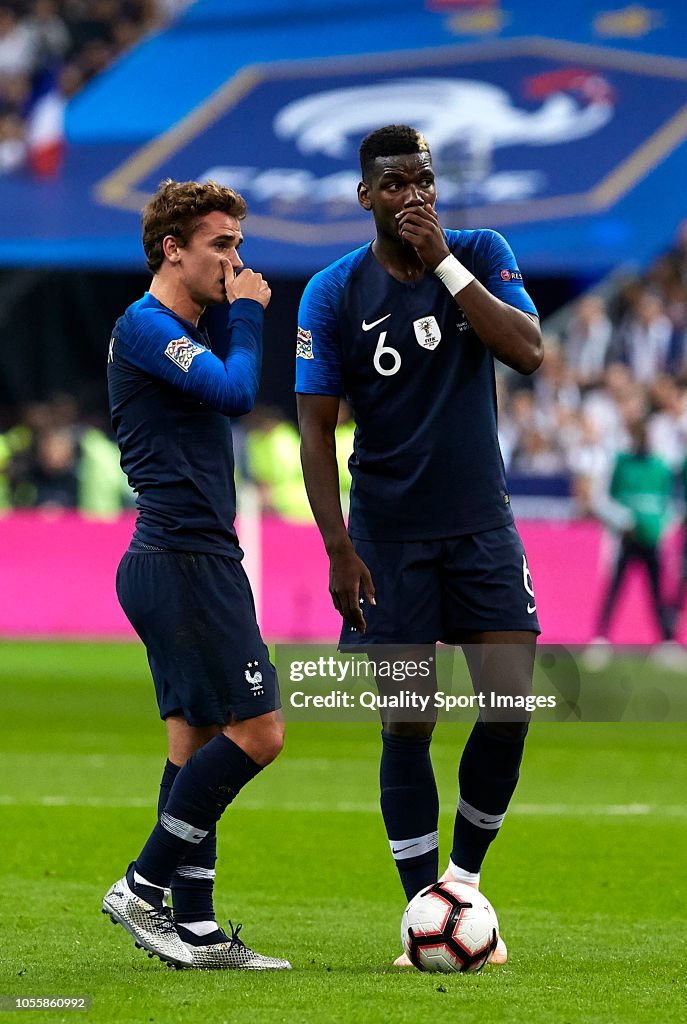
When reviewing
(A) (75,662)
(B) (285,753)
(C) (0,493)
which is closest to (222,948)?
(B) (285,753)

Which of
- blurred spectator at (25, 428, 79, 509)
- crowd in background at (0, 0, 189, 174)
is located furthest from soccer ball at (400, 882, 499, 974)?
crowd in background at (0, 0, 189, 174)

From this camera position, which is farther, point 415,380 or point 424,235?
point 415,380

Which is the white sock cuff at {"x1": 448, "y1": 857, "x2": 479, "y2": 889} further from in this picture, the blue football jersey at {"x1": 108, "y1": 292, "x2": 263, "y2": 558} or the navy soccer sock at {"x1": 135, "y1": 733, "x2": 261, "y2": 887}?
the blue football jersey at {"x1": 108, "y1": 292, "x2": 263, "y2": 558}

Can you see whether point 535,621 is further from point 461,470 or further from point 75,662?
point 75,662

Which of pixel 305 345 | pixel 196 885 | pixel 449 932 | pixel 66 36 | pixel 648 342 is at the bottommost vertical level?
pixel 449 932

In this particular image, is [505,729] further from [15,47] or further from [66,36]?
[15,47]

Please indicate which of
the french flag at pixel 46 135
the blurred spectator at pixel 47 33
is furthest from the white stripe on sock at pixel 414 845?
the blurred spectator at pixel 47 33

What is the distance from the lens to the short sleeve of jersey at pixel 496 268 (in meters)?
5.36

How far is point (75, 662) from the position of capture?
1670cm

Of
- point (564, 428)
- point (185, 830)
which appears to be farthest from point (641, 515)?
point (185, 830)

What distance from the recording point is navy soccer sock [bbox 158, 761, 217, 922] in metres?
5.33

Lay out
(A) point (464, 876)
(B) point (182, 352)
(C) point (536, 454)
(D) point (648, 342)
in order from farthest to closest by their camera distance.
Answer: (D) point (648, 342), (C) point (536, 454), (A) point (464, 876), (B) point (182, 352)

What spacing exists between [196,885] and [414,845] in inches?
27.0

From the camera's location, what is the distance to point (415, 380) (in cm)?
540
